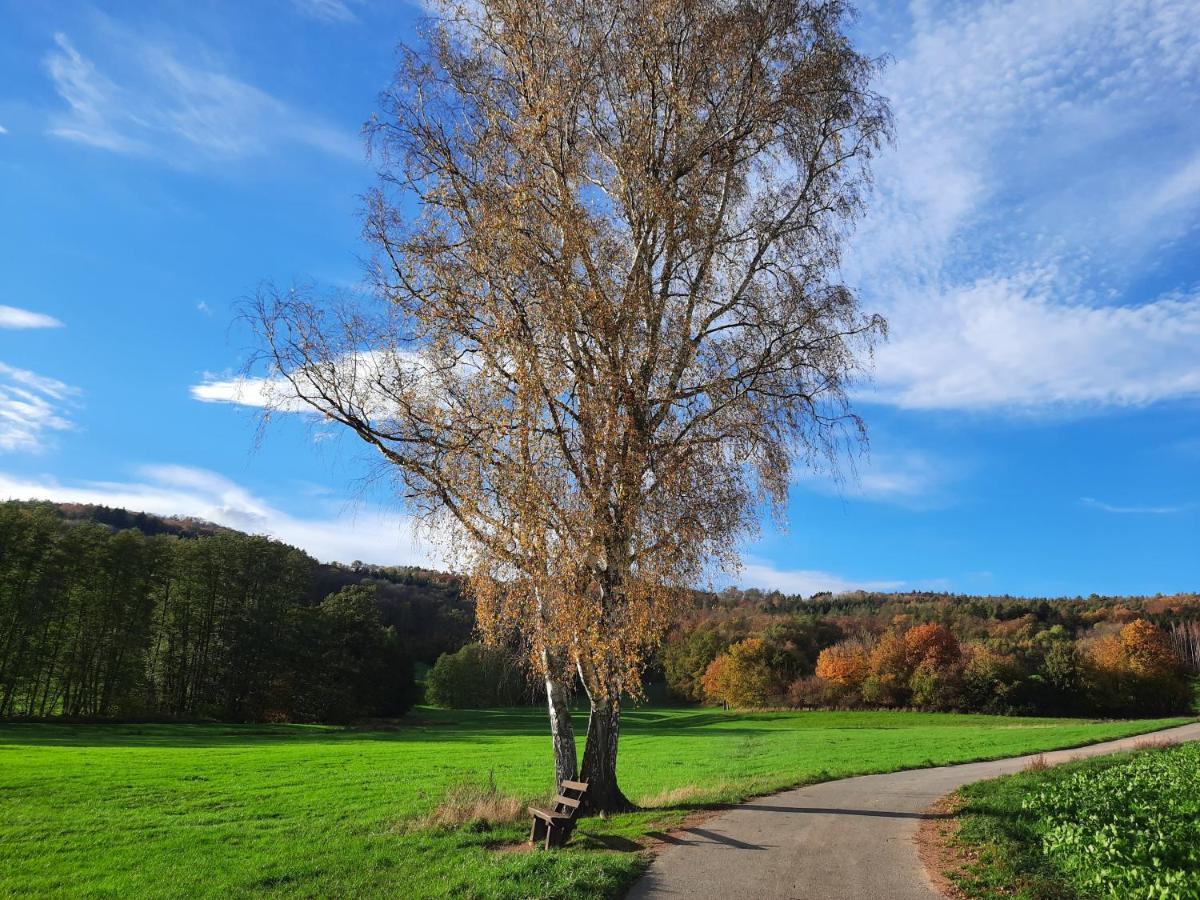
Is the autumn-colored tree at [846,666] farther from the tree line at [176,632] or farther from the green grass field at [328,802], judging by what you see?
the tree line at [176,632]

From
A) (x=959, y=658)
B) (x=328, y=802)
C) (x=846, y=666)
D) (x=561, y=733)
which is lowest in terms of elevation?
(x=328, y=802)

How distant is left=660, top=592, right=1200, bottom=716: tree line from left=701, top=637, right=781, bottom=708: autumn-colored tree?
4.9 inches

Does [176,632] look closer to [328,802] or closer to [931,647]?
[328,802]

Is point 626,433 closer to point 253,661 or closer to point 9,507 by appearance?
point 9,507

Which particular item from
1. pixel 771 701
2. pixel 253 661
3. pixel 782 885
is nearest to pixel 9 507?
pixel 253 661

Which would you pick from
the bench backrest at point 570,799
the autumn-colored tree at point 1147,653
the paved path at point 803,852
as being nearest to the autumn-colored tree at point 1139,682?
the autumn-colored tree at point 1147,653

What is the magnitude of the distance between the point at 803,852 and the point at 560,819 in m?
3.66

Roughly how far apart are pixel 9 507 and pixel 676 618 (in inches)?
2146

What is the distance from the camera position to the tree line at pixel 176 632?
49875mm

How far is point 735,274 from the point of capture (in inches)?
643

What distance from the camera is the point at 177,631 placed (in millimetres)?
62188

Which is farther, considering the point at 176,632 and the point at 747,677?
the point at 747,677

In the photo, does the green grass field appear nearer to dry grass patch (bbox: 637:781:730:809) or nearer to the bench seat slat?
dry grass patch (bbox: 637:781:730:809)

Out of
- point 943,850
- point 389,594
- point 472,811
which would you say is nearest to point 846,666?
point 389,594
